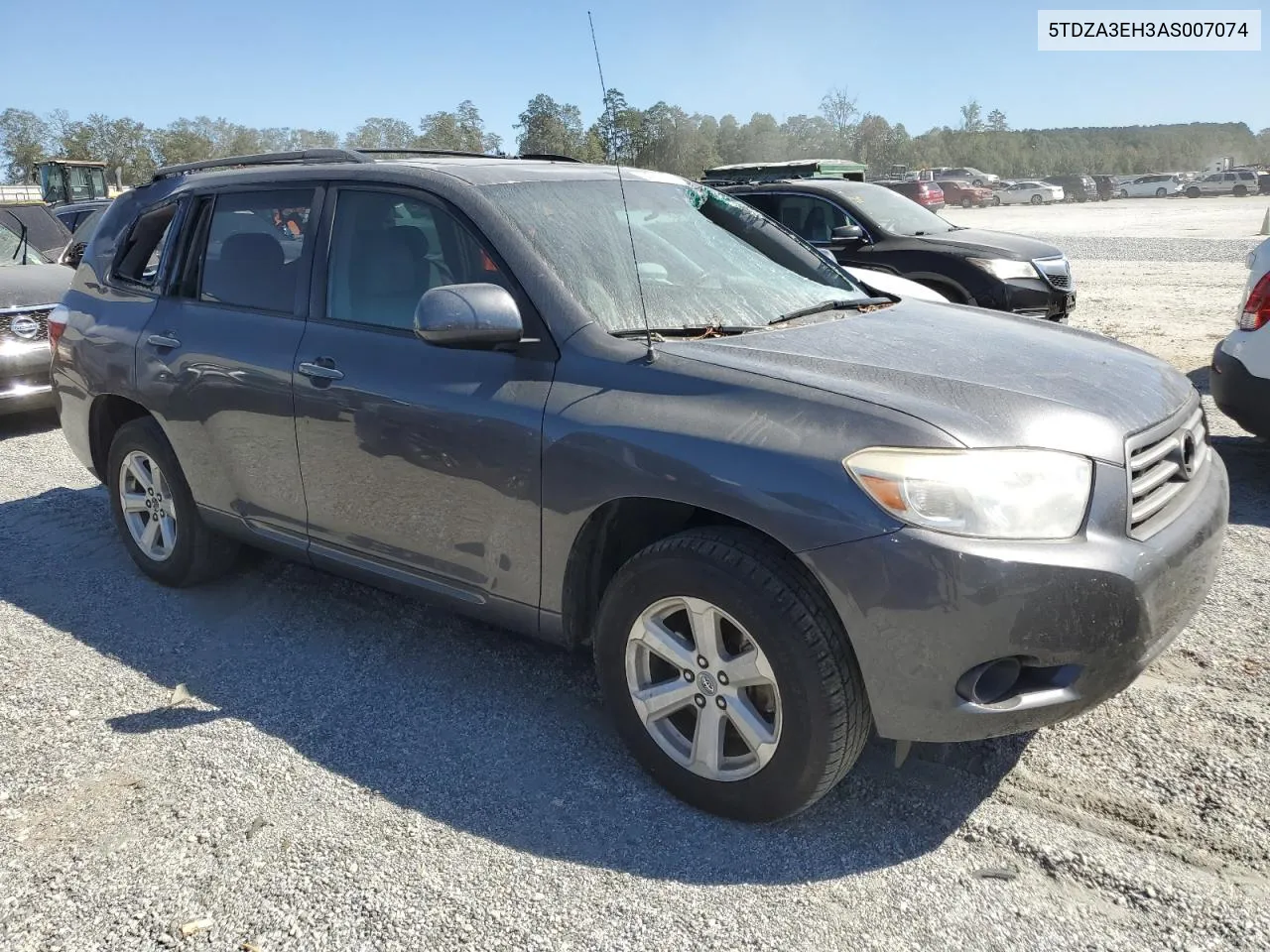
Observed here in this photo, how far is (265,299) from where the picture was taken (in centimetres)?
404

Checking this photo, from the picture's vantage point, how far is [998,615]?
8.03ft

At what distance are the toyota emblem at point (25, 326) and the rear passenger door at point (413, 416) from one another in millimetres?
5511

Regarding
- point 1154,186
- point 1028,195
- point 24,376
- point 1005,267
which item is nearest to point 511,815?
point 24,376

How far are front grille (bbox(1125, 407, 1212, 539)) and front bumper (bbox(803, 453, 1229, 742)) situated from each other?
0.07 meters

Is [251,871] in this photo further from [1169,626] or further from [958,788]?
[1169,626]

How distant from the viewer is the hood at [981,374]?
2629mm

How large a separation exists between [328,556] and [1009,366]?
8.16 ft

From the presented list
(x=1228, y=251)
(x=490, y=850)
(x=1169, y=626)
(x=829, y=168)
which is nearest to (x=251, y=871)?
(x=490, y=850)

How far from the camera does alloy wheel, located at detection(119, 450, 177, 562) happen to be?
183 inches

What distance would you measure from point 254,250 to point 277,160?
1.44ft

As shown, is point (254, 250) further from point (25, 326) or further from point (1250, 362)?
point (25, 326)

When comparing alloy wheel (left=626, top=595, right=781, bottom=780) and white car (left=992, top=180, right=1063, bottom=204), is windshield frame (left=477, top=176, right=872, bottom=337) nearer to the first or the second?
alloy wheel (left=626, top=595, right=781, bottom=780)

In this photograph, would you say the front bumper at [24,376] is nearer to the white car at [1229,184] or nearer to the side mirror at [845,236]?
the side mirror at [845,236]

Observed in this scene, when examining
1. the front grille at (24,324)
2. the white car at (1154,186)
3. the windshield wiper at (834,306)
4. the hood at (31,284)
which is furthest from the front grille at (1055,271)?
the white car at (1154,186)
